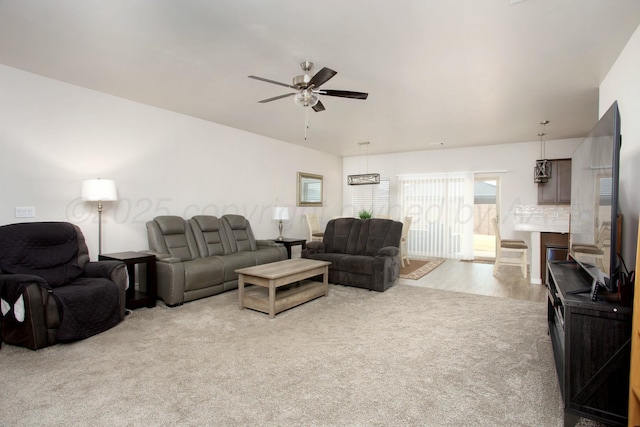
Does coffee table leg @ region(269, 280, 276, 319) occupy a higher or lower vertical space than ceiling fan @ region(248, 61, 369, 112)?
lower

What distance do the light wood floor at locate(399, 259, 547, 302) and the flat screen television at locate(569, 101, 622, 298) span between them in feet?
6.70

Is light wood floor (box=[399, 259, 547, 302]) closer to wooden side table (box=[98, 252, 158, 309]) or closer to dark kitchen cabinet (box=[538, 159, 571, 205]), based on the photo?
dark kitchen cabinet (box=[538, 159, 571, 205])

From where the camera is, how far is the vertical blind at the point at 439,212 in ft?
25.7

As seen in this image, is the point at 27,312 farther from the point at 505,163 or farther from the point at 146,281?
the point at 505,163

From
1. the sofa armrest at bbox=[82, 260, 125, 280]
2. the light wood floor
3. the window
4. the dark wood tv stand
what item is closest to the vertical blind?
the window

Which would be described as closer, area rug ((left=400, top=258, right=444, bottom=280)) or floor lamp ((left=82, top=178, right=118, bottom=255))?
floor lamp ((left=82, top=178, right=118, bottom=255))

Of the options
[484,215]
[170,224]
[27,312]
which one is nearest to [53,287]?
[27,312]

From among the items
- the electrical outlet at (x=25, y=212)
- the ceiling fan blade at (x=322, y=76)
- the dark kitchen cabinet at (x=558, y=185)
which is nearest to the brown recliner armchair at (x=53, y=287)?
the electrical outlet at (x=25, y=212)

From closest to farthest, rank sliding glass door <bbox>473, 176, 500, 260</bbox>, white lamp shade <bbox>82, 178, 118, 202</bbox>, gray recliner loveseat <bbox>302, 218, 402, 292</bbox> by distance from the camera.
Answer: white lamp shade <bbox>82, 178, 118, 202</bbox> → gray recliner loveseat <bbox>302, 218, 402, 292</bbox> → sliding glass door <bbox>473, 176, 500, 260</bbox>

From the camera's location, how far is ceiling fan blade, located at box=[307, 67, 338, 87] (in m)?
2.75

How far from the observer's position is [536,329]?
3.35m

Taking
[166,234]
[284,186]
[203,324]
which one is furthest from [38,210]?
→ [284,186]

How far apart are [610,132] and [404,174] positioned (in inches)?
258

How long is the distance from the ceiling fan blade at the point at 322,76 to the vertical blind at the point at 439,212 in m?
5.83
